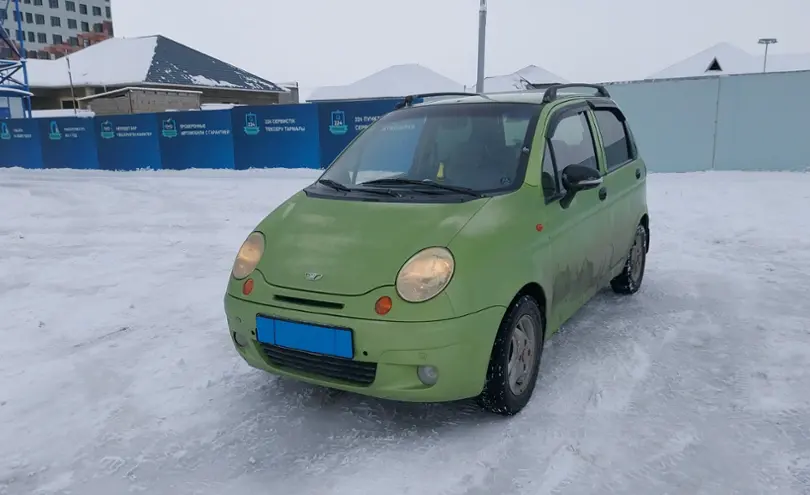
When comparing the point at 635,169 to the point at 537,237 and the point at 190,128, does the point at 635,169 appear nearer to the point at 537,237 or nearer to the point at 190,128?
the point at 537,237

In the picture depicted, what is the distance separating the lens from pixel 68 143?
20.2 m

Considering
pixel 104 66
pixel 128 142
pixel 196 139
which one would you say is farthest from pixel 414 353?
pixel 104 66

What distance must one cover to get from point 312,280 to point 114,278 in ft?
13.4

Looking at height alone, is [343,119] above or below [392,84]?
below

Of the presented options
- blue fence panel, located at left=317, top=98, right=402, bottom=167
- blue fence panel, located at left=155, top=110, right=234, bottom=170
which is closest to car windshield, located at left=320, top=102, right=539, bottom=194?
blue fence panel, located at left=317, top=98, right=402, bottom=167

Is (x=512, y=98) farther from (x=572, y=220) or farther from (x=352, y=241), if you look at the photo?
(x=352, y=241)

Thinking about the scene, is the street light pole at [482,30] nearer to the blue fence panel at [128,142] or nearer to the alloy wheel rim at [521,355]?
the blue fence panel at [128,142]

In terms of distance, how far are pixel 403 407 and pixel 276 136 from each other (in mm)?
13740

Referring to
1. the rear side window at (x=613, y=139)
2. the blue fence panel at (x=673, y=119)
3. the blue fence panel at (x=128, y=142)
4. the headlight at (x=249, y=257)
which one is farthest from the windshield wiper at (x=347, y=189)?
the blue fence panel at (x=128, y=142)

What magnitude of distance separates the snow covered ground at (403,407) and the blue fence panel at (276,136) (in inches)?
381

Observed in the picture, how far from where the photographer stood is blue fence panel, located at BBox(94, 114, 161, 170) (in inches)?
728

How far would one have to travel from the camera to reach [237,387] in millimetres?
3625

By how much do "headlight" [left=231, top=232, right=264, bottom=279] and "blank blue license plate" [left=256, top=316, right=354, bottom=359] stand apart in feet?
1.07

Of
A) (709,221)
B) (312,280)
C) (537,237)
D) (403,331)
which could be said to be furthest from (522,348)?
(709,221)
